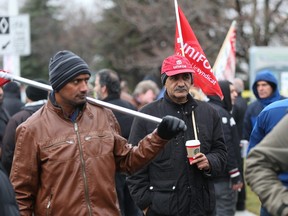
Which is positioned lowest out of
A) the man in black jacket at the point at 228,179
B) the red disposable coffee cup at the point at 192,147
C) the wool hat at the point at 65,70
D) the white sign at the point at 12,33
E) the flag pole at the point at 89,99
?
the man in black jacket at the point at 228,179

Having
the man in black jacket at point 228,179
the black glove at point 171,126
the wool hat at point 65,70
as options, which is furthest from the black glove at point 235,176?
the wool hat at point 65,70

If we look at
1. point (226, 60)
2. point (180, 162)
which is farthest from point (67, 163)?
point (226, 60)

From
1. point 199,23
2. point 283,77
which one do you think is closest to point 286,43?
point 199,23

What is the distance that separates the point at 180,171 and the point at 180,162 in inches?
2.8

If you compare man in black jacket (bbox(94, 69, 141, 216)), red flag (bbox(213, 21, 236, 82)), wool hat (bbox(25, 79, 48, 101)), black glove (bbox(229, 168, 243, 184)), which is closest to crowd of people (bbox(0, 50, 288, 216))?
wool hat (bbox(25, 79, 48, 101))

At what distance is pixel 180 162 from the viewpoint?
→ 5500 millimetres

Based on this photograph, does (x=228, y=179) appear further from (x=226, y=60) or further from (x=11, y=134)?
(x=11, y=134)

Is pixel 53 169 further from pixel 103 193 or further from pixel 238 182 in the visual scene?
pixel 238 182

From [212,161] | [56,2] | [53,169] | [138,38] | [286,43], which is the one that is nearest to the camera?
[53,169]

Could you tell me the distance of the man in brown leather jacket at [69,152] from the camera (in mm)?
4422

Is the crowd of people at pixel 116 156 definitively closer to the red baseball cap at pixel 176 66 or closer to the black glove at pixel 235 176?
the red baseball cap at pixel 176 66

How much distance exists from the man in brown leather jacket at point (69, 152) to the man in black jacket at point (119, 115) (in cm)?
307

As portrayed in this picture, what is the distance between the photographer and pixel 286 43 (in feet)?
104

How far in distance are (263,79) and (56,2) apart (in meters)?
46.6
